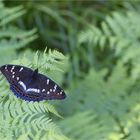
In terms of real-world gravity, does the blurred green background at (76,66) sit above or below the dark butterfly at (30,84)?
above

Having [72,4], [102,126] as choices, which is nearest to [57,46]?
[72,4]

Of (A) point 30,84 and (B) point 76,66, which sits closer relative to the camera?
(A) point 30,84

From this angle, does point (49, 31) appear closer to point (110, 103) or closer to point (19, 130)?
point (110, 103)

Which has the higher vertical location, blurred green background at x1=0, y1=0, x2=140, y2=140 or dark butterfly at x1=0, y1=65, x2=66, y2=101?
blurred green background at x1=0, y1=0, x2=140, y2=140

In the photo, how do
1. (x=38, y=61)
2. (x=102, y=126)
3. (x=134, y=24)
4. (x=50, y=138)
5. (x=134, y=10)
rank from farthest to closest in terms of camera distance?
(x=134, y=10) → (x=134, y=24) → (x=102, y=126) → (x=38, y=61) → (x=50, y=138)
